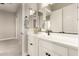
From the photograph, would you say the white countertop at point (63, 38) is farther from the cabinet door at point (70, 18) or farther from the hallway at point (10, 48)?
the hallway at point (10, 48)

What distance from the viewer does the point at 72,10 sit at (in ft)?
3.01

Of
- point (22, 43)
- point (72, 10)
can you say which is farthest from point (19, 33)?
point (72, 10)

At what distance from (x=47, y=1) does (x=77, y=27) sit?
389 mm

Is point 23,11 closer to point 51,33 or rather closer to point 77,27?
point 51,33

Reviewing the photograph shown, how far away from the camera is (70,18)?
92cm

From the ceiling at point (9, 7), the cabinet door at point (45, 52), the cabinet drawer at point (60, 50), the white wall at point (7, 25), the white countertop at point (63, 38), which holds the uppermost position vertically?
the ceiling at point (9, 7)

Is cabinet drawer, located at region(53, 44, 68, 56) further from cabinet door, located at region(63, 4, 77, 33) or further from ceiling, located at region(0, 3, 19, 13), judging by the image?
ceiling, located at region(0, 3, 19, 13)

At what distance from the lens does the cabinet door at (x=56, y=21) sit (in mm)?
1003

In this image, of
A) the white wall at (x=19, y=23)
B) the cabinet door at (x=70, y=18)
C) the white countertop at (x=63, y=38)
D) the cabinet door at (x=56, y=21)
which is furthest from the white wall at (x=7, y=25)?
the cabinet door at (x=70, y=18)

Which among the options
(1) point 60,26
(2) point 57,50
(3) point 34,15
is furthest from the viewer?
(3) point 34,15

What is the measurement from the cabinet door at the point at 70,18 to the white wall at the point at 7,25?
0.54m

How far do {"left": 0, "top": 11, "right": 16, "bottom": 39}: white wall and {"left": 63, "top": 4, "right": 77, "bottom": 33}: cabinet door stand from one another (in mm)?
542

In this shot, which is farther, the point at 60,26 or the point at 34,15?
the point at 34,15

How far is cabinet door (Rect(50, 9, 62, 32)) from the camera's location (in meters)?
1.00
